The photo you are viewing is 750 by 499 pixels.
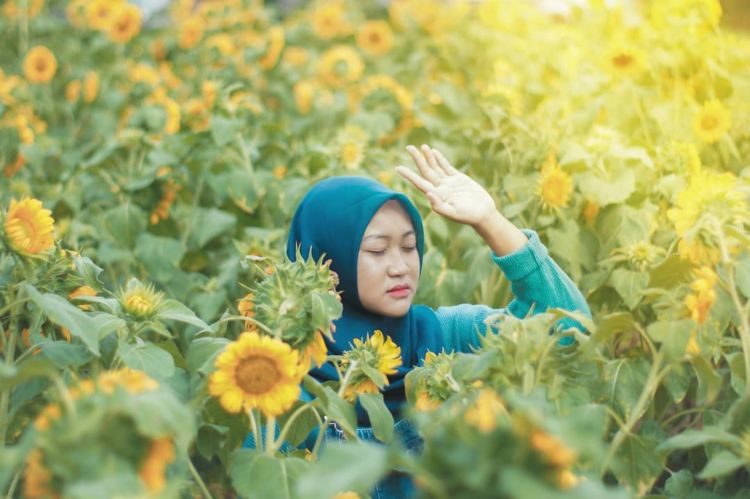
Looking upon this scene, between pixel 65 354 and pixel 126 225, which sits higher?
pixel 65 354

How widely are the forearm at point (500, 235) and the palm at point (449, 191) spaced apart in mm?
18

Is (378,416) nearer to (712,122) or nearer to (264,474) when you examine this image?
(264,474)

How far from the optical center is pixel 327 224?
207 cm

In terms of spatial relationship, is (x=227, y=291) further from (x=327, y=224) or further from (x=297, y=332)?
(x=297, y=332)

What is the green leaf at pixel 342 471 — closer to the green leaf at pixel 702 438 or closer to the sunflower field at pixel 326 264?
the sunflower field at pixel 326 264

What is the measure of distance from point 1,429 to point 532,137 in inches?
58.5

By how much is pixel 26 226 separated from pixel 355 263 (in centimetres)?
61

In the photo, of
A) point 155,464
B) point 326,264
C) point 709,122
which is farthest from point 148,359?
point 709,122

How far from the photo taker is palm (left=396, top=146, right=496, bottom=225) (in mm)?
1943

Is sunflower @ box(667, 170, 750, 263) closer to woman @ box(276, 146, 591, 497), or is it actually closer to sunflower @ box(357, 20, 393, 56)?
woman @ box(276, 146, 591, 497)

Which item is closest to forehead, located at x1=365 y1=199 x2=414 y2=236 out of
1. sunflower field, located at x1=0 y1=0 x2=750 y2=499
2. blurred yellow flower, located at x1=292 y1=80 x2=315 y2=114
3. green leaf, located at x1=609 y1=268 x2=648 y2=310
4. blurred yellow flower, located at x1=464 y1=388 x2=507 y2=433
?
sunflower field, located at x1=0 y1=0 x2=750 y2=499

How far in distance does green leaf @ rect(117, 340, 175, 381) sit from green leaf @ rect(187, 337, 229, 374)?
3 centimetres

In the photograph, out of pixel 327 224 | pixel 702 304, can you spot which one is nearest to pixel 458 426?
pixel 702 304

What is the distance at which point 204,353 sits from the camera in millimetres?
1598
